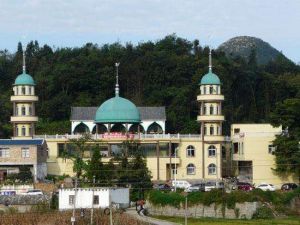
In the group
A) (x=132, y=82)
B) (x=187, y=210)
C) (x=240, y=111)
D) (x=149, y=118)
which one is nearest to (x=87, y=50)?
(x=132, y=82)

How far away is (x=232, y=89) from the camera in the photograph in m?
95.6

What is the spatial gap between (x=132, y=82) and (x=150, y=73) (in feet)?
6.72

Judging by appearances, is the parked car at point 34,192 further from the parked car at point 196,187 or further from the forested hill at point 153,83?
the forested hill at point 153,83

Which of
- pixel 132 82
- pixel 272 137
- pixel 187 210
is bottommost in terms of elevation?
pixel 187 210

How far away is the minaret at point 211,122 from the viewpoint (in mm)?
74250

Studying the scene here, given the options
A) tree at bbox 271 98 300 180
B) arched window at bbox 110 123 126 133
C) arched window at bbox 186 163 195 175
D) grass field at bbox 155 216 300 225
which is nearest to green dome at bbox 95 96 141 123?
arched window at bbox 110 123 126 133

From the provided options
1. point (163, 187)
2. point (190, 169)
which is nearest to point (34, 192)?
point (163, 187)

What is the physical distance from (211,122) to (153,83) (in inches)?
713

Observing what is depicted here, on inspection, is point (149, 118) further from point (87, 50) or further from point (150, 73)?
point (87, 50)

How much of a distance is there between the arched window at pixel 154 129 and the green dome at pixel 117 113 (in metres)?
2.71

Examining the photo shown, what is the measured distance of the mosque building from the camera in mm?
72500

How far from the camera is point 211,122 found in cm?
7450

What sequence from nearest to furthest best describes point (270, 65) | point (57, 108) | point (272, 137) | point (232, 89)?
point (272, 137) → point (57, 108) → point (232, 89) → point (270, 65)

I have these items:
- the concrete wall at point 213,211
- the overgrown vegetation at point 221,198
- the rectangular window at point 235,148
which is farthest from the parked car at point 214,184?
the concrete wall at point 213,211
